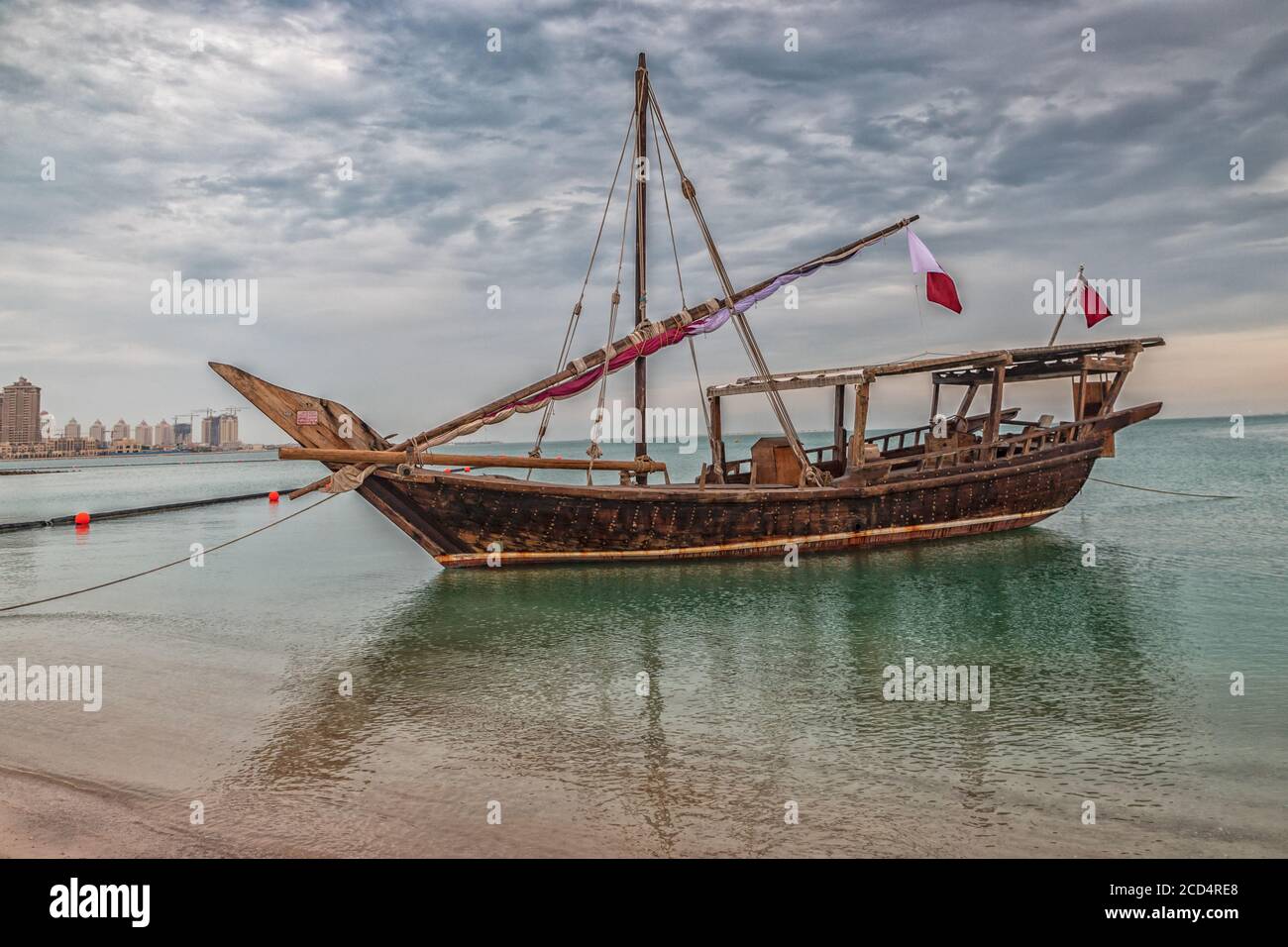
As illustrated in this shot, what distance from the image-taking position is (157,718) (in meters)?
8.55

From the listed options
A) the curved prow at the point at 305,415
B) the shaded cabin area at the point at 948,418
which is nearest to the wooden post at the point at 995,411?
the shaded cabin area at the point at 948,418

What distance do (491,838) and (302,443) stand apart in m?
9.94

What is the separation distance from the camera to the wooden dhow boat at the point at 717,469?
15.1 metres

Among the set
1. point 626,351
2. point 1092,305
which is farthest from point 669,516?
point 1092,305

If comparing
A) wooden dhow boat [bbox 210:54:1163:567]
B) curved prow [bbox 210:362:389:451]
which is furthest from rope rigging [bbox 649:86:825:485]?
curved prow [bbox 210:362:389:451]

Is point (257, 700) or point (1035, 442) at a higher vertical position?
point (1035, 442)

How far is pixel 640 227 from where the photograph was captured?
1892cm

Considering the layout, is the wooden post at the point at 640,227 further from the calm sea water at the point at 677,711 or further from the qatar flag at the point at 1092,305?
the qatar flag at the point at 1092,305

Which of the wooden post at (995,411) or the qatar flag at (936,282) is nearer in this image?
the qatar flag at (936,282)

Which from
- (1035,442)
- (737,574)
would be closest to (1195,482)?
(1035,442)

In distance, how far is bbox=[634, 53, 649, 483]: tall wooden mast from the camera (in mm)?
18297

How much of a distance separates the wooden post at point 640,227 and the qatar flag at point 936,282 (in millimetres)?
5988
